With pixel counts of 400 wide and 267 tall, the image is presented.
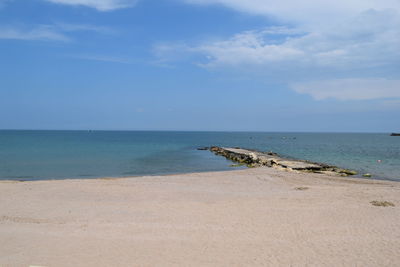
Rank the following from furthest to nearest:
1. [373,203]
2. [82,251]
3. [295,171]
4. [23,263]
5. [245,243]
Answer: [295,171]
[373,203]
[245,243]
[82,251]
[23,263]

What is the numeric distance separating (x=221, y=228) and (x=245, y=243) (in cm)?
148

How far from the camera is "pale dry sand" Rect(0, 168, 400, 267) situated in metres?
7.80

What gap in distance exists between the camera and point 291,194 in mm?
16219

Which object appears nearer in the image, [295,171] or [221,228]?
[221,228]

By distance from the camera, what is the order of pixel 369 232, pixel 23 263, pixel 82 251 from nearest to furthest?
pixel 23 263, pixel 82 251, pixel 369 232

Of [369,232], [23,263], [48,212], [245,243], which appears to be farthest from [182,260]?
[48,212]

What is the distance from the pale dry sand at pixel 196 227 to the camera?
7.80 metres

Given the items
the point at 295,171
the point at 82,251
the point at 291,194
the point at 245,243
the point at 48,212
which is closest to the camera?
the point at 82,251

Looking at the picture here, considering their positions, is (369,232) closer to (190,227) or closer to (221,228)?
(221,228)

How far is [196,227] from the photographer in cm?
1025

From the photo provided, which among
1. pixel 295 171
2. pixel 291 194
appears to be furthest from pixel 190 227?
pixel 295 171

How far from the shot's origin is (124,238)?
9.13 m

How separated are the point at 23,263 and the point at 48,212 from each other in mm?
5233

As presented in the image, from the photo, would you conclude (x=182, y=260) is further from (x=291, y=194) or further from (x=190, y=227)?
(x=291, y=194)
